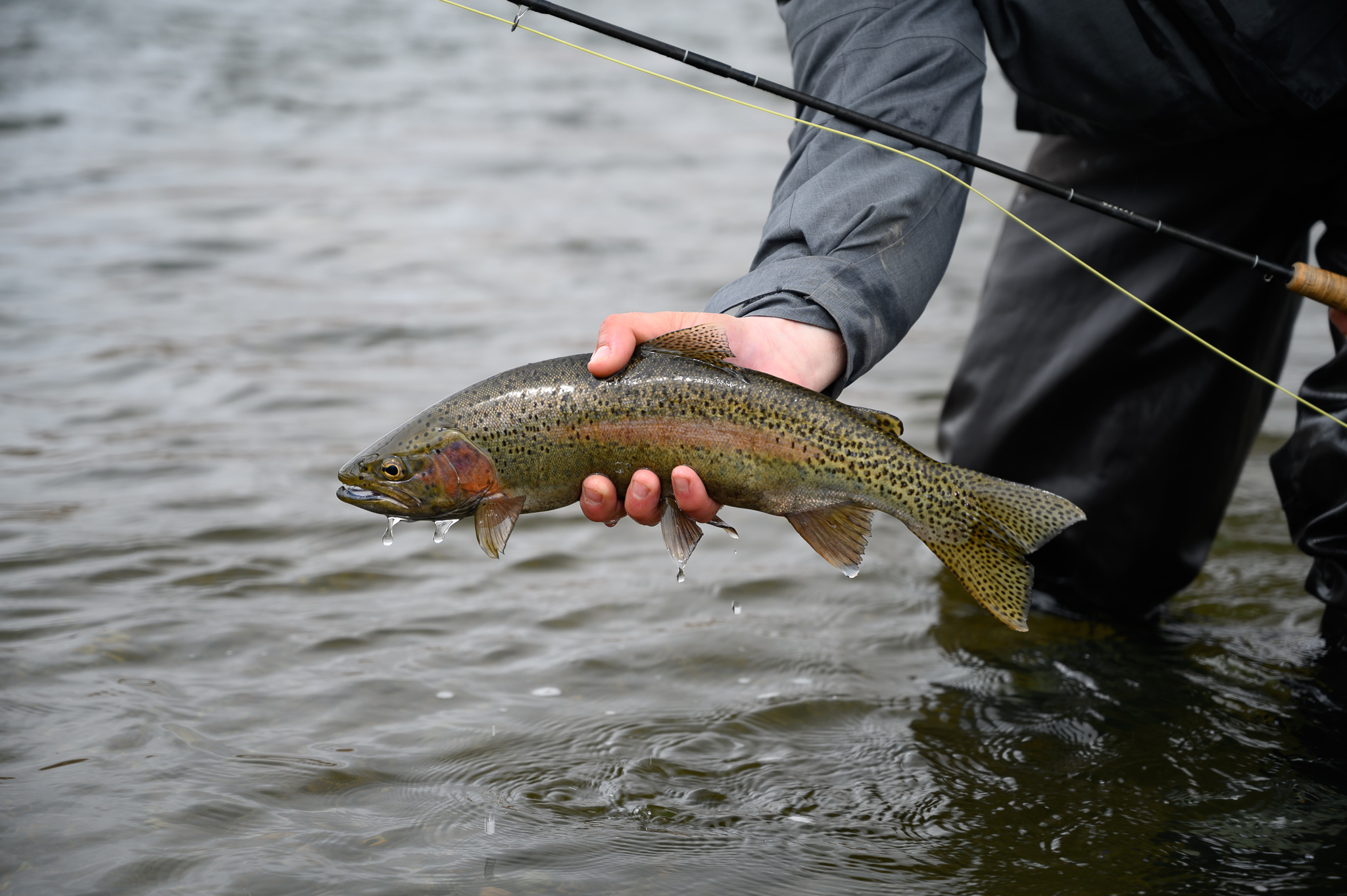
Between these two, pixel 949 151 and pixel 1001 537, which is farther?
pixel 949 151

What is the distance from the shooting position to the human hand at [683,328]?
8.79ft

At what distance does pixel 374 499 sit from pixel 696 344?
0.81 m

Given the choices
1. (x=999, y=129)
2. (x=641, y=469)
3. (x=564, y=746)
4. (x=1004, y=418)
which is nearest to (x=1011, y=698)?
(x=1004, y=418)

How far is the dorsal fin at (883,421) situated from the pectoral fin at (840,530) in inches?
7.6

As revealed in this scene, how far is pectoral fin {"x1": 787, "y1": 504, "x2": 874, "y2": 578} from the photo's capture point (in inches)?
110

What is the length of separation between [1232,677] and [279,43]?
52.9 feet

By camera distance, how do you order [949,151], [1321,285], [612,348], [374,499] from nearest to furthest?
[612,348] → [374,499] → [949,151] → [1321,285]

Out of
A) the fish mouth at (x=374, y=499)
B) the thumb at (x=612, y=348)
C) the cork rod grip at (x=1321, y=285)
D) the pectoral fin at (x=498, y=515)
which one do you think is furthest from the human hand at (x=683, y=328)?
the cork rod grip at (x=1321, y=285)

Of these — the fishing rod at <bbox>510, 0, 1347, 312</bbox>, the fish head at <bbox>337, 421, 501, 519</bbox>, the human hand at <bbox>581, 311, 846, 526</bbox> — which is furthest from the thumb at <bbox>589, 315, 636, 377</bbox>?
the fishing rod at <bbox>510, 0, 1347, 312</bbox>

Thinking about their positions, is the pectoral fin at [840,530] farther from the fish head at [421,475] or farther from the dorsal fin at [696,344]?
the fish head at [421,475]

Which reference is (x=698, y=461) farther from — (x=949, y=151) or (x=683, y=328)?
(x=949, y=151)

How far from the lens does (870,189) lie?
2982mm

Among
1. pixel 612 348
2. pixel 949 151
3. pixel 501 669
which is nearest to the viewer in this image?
pixel 612 348

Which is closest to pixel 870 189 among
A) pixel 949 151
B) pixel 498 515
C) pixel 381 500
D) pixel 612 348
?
pixel 949 151
